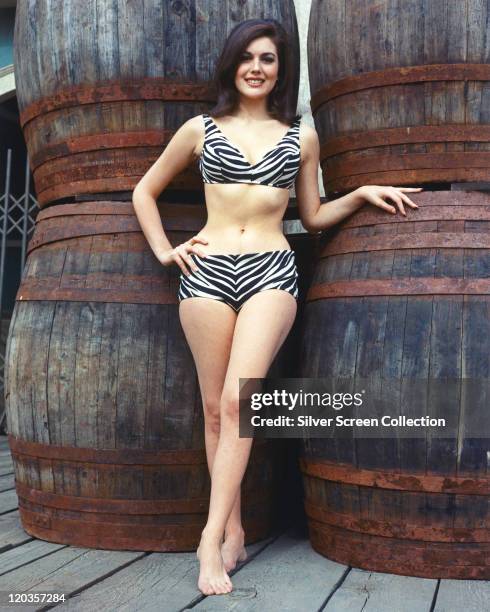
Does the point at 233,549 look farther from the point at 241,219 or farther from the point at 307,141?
the point at 307,141

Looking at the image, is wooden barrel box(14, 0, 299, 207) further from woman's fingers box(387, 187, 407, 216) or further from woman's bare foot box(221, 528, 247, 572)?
woman's bare foot box(221, 528, 247, 572)

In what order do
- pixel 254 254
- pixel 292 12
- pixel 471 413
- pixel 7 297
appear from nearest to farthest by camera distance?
pixel 471 413, pixel 254 254, pixel 292 12, pixel 7 297

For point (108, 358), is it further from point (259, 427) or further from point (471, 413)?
point (471, 413)

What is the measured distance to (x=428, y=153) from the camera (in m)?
2.81

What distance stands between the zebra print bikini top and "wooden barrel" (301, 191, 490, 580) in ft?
1.06

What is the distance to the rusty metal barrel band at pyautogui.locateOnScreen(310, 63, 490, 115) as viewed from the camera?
274 centimetres

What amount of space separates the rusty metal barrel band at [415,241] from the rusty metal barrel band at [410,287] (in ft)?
0.38

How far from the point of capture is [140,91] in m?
3.03

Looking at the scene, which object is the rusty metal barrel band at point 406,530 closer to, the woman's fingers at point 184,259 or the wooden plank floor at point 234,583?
the wooden plank floor at point 234,583

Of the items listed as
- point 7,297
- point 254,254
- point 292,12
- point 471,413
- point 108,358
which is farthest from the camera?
point 7,297

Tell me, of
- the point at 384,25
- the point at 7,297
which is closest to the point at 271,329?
the point at 384,25

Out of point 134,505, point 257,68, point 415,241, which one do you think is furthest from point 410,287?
point 134,505

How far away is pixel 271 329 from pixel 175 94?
3.17ft

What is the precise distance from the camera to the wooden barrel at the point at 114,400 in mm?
2949
